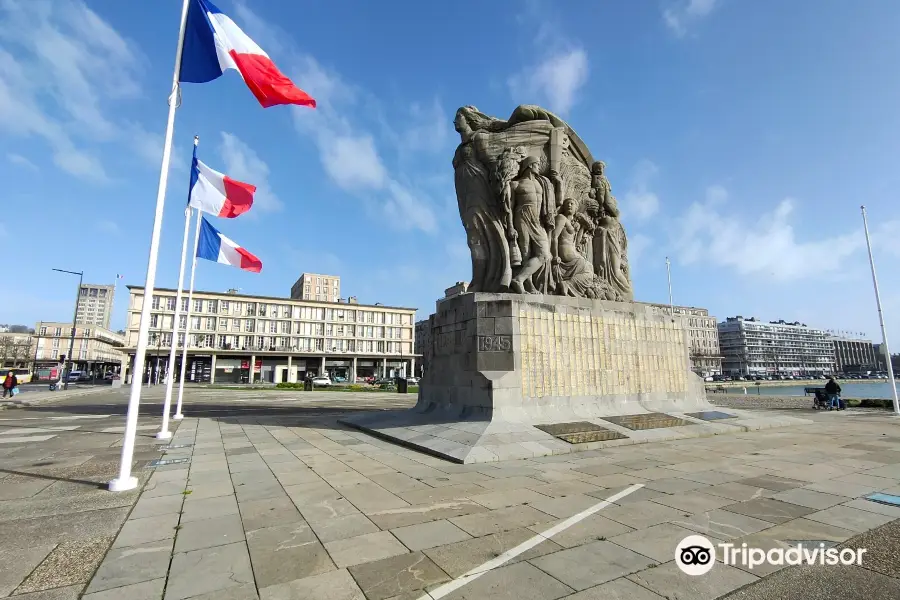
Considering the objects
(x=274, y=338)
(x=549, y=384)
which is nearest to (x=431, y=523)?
(x=549, y=384)

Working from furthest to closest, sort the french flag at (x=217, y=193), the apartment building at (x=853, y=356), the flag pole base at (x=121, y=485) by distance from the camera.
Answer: the apartment building at (x=853, y=356), the french flag at (x=217, y=193), the flag pole base at (x=121, y=485)

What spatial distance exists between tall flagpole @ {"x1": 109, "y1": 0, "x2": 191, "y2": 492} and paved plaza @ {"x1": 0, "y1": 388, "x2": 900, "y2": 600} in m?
0.36

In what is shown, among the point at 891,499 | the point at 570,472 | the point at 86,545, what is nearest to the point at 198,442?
the point at 86,545

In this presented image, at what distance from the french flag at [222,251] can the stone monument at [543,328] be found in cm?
636

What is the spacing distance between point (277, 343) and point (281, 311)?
5573mm

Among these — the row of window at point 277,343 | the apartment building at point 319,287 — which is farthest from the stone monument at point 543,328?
the apartment building at point 319,287

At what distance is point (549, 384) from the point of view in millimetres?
12281

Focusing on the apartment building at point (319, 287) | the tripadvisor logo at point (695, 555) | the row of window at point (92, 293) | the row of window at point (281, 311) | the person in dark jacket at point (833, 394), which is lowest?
the tripadvisor logo at point (695, 555)

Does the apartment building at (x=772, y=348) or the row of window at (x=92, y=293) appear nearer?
the apartment building at (x=772, y=348)

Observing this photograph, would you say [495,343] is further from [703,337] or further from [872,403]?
[703,337]

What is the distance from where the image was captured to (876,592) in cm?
338

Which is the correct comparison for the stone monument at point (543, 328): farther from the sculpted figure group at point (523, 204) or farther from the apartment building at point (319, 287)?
the apartment building at point (319, 287)

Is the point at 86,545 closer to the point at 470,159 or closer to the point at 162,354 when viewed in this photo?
the point at 470,159

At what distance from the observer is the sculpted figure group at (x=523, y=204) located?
1388 centimetres
